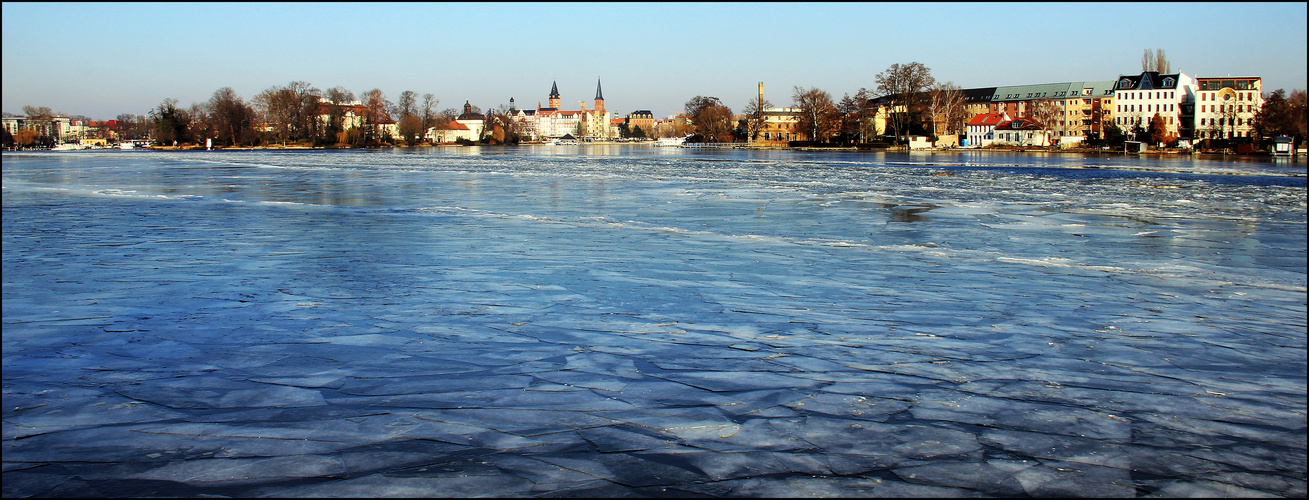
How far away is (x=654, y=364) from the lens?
455cm

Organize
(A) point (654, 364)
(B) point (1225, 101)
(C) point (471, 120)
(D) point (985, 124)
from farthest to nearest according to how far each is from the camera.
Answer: (C) point (471, 120), (D) point (985, 124), (B) point (1225, 101), (A) point (654, 364)

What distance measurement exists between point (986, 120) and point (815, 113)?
33.2 m

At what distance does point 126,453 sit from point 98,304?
142 inches

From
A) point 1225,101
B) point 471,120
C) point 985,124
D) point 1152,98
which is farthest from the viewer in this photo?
point 471,120

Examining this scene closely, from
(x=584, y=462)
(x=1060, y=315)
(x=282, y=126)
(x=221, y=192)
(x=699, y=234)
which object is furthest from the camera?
(x=282, y=126)

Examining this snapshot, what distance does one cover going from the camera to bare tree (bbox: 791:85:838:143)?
91438 millimetres

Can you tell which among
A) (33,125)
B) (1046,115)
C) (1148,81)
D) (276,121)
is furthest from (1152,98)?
(33,125)

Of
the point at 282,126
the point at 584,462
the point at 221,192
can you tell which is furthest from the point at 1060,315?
the point at 282,126

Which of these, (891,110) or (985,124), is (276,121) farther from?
(985,124)

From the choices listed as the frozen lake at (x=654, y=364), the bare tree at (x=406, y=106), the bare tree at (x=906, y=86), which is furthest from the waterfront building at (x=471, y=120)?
the frozen lake at (x=654, y=364)

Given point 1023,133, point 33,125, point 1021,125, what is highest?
point 33,125

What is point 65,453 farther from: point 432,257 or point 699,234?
point 699,234

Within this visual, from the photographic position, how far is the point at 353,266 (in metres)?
8.11

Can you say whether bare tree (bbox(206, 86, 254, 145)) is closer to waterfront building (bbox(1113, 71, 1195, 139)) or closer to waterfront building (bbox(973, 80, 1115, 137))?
waterfront building (bbox(973, 80, 1115, 137))
